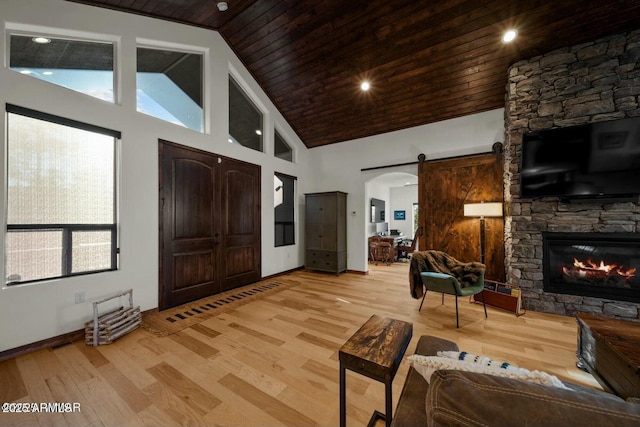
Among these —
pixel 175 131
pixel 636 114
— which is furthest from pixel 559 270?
pixel 175 131

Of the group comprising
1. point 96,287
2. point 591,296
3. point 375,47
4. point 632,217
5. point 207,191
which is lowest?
point 591,296

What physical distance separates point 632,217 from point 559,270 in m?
0.94

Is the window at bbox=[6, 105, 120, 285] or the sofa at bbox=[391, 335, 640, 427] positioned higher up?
the window at bbox=[6, 105, 120, 285]

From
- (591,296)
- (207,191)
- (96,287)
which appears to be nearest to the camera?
(96,287)

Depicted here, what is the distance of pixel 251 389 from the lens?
69.6 inches

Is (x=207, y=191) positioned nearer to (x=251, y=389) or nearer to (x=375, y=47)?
(x=251, y=389)

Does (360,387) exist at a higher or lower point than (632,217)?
lower

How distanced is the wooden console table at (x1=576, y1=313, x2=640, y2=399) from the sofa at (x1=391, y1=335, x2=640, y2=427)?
4.80ft

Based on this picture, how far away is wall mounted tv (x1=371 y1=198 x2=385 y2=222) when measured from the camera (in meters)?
7.65

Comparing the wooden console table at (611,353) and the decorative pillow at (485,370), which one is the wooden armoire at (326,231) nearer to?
the wooden console table at (611,353)

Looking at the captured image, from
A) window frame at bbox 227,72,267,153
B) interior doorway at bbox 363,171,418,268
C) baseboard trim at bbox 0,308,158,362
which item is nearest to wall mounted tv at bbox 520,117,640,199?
window frame at bbox 227,72,267,153

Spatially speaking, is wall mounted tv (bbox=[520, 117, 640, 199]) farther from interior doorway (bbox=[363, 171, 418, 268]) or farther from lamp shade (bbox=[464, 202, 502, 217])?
interior doorway (bbox=[363, 171, 418, 268])

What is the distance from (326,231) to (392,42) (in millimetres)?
3598

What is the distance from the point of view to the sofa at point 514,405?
46cm
